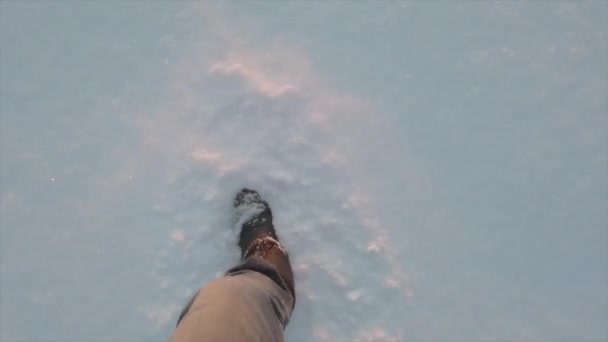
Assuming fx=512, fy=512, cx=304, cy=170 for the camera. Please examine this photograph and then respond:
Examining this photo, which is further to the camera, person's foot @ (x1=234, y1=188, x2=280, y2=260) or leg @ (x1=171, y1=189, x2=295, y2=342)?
person's foot @ (x1=234, y1=188, x2=280, y2=260)

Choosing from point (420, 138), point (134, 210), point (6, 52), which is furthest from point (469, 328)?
point (6, 52)

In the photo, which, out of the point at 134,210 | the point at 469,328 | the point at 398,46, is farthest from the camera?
the point at 398,46

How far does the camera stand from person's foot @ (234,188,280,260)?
5.65 feet

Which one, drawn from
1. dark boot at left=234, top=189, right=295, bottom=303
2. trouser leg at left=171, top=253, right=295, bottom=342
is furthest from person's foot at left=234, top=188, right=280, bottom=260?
trouser leg at left=171, top=253, right=295, bottom=342

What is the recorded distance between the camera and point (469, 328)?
169 cm

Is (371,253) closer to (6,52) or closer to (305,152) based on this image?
(305,152)

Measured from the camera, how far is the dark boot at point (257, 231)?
5.43ft

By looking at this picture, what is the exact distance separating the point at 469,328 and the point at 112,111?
4.83ft

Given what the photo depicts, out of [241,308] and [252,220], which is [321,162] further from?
[241,308]

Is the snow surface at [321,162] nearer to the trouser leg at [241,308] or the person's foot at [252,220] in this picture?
the person's foot at [252,220]

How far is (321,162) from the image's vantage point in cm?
181

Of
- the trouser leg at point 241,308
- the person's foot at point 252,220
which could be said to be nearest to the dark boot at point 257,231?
the person's foot at point 252,220

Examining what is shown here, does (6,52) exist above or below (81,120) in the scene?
above

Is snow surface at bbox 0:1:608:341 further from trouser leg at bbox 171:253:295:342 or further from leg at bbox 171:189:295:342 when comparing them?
trouser leg at bbox 171:253:295:342
